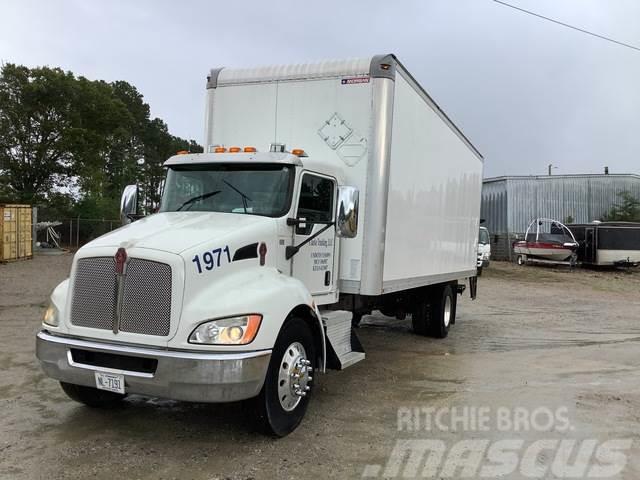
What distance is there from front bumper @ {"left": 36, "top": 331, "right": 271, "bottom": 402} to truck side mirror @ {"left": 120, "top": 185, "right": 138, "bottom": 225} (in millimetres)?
2258

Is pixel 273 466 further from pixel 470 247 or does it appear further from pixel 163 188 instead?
pixel 470 247

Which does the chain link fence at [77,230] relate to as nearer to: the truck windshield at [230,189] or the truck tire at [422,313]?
the truck tire at [422,313]

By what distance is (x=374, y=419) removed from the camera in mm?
5586

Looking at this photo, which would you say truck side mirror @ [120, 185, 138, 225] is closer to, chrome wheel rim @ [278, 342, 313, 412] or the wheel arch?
the wheel arch

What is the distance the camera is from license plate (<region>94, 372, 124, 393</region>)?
4.38 meters

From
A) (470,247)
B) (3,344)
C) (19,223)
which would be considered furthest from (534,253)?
(3,344)

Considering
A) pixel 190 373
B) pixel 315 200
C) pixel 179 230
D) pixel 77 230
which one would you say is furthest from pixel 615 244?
pixel 190 373

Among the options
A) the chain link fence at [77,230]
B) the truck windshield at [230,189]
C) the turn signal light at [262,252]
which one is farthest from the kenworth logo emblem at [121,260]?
the chain link fence at [77,230]

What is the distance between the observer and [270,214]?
5441 millimetres

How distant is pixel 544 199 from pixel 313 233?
124 feet

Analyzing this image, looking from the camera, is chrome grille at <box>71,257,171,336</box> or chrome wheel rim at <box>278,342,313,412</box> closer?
chrome grille at <box>71,257,171,336</box>

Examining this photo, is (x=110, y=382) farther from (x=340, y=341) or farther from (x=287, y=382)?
(x=340, y=341)

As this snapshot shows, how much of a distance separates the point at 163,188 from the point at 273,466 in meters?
3.23

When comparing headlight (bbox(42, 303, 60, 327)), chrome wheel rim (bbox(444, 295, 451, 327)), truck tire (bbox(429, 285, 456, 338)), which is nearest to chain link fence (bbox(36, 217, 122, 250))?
chrome wheel rim (bbox(444, 295, 451, 327))
